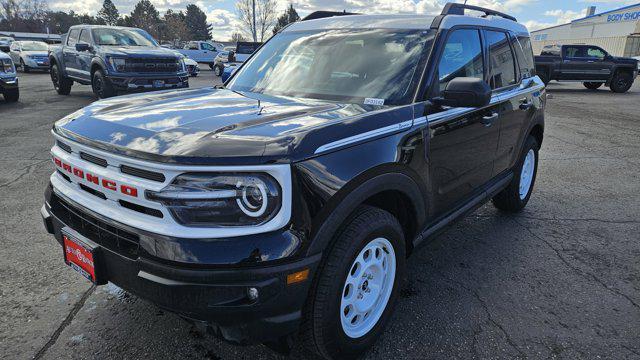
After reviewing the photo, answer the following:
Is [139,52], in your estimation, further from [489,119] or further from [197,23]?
[197,23]

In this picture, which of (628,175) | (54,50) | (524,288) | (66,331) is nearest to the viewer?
(66,331)

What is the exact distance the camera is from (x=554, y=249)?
392cm

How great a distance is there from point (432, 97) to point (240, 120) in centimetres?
128

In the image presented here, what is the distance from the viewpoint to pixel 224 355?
247cm

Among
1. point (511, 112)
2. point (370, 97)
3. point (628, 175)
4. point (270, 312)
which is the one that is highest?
point (370, 97)

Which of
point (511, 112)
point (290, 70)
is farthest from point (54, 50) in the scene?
point (511, 112)

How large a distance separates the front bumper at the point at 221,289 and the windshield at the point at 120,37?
37.4ft

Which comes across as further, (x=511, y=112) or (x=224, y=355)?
(x=511, y=112)

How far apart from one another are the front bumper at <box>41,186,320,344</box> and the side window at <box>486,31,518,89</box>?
267 cm

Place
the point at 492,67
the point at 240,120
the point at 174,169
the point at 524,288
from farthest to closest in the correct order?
the point at 492,67 → the point at 524,288 → the point at 240,120 → the point at 174,169

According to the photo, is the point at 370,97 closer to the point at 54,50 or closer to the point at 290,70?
the point at 290,70

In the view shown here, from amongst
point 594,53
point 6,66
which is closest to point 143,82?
point 6,66

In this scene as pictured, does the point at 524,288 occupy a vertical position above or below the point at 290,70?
below

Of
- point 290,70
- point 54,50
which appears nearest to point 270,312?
point 290,70
